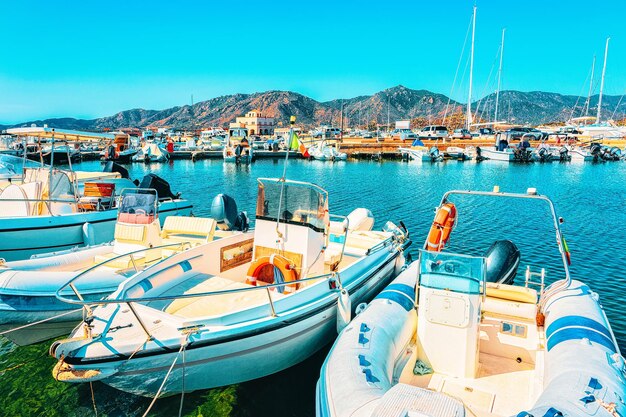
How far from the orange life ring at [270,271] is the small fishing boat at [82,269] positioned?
1966 mm

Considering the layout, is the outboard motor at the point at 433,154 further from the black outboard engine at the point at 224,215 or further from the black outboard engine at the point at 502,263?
the black outboard engine at the point at 502,263

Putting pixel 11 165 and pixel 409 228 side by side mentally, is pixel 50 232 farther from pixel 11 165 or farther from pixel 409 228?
pixel 11 165

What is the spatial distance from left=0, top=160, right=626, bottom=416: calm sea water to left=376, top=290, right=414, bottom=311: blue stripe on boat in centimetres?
199

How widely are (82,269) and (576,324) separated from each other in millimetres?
9922

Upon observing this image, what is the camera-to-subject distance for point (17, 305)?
7777 millimetres

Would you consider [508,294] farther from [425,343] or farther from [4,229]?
[4,229]

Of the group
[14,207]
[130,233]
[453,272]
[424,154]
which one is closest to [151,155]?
[424,154]

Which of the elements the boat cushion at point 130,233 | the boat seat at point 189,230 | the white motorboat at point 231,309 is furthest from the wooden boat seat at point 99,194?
the white motorboat at point 231,309

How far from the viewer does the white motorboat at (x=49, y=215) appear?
1237cm

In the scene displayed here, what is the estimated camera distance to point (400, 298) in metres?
7.03

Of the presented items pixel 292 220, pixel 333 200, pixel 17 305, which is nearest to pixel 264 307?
pixel 292 220

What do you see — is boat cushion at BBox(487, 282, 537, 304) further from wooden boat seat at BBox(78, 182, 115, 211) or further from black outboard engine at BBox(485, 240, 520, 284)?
wooden boat seat at BBox(78, 182, 115, 211)

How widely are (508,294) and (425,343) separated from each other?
2.43 m

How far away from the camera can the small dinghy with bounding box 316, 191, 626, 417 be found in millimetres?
4152
